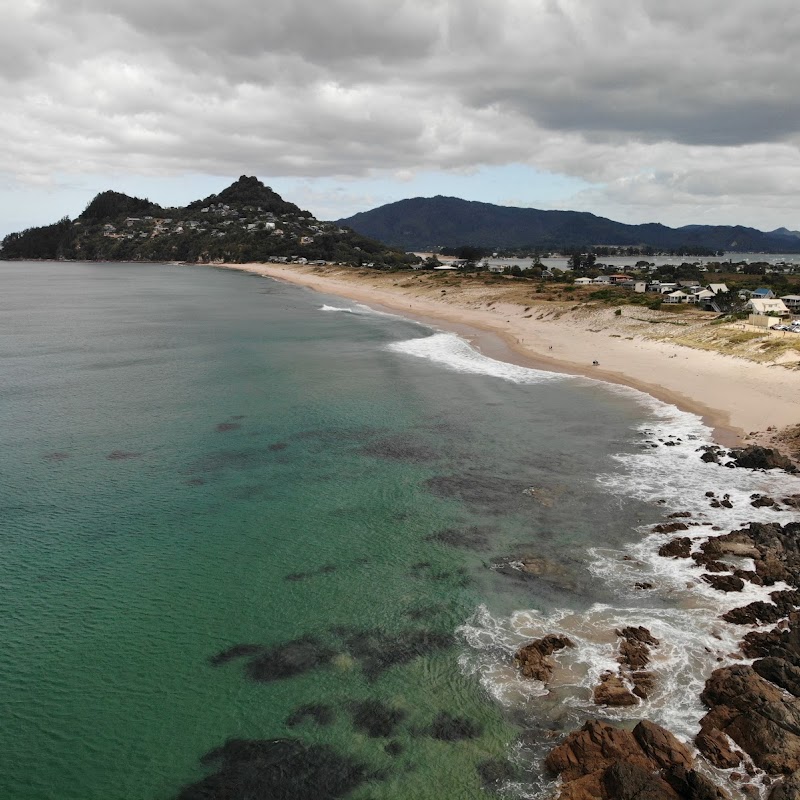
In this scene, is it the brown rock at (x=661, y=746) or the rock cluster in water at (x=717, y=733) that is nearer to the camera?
the rock cluster in water at (x=717, y=733)

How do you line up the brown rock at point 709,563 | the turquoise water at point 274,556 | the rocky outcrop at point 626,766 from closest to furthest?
the rocky outcrop at point 626,766 < the turquoise water at point 274,556 < the brown rock at point 709,563

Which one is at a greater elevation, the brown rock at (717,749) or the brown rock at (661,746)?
the brown rock at (661,746)

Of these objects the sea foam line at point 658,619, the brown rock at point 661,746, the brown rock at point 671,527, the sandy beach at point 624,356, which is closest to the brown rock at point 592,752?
the brown rock at point 661,746

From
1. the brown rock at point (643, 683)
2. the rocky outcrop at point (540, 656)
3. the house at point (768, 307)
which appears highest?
the house at point (768, 307)

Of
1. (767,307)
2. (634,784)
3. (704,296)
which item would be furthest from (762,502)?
(704,296)

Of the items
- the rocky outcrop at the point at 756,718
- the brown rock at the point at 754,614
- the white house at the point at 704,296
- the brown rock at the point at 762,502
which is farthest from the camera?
the white house at the point at 704,296

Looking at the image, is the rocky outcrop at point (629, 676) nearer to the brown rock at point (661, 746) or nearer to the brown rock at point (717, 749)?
the brown rock at point (661, 746)
